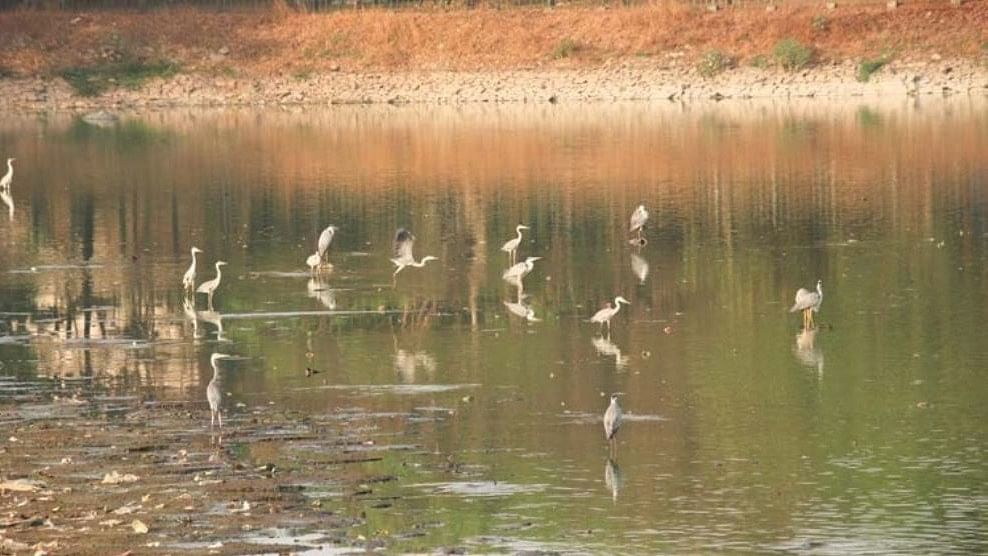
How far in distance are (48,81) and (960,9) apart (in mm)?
32616

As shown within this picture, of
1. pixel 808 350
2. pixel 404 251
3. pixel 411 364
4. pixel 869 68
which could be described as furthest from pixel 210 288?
pixel 869 68

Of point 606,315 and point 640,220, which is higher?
point 640,220

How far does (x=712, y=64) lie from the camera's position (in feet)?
242

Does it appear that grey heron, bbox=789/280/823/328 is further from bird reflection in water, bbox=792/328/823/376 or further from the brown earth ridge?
the brown earth ridge

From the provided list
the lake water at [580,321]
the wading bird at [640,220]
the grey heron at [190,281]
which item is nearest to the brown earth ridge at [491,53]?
the lake water at [580,321]

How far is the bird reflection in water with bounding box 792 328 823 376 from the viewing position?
25219 millimetres

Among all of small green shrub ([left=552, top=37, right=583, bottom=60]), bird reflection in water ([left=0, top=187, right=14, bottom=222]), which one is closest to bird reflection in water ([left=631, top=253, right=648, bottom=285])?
bird reflection in water ([left=0, top=187, right=14, bottom=222])

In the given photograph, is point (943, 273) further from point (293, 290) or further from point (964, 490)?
point (964, 490)

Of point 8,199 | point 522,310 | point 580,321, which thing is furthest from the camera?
point 8,199

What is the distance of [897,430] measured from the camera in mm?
21531

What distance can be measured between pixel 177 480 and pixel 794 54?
183ft

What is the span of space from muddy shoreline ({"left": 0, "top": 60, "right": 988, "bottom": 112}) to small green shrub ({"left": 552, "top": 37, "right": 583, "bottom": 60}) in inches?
29.8

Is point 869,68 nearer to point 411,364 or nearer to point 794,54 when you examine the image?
point 794,54

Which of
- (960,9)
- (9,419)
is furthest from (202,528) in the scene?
(960,9)
